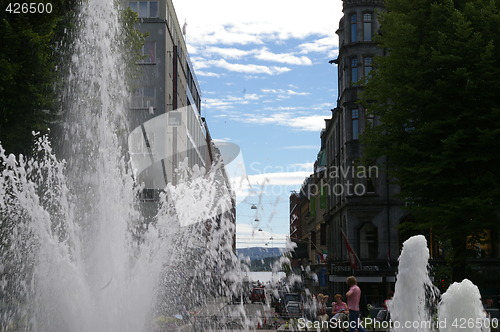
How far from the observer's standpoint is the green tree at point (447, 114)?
21.8m

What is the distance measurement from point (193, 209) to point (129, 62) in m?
11.2

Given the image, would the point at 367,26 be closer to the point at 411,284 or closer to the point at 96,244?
the point at 96,244

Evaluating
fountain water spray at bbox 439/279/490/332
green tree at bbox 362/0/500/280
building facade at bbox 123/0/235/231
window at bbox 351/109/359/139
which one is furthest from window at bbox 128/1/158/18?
fountain water spray at bbox 439/279/490/332

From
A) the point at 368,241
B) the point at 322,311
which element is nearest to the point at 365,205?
the point at 368,241

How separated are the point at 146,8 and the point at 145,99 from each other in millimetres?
8851

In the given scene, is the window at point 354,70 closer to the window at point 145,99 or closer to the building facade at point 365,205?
the building facade at point 365,205

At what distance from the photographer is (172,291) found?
19656mm

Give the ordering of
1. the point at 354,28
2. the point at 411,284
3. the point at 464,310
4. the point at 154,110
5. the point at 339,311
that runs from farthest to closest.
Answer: the point at 154,110 < the point at 354,28 < the point at 339,311 < the point at 411,284 < the point at 464,310

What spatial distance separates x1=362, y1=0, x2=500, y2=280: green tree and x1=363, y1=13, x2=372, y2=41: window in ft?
78.0

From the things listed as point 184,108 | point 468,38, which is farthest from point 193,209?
point 184,108

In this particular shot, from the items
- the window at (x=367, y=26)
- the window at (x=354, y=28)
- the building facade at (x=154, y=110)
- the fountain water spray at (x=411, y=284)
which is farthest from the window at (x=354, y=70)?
the fountain water spray at (x=411, y=284)

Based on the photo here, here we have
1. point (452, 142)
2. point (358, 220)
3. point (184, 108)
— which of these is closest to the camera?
point (452, 142)

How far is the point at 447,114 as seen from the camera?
22.8 metres

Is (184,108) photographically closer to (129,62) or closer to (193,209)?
(129,62)
